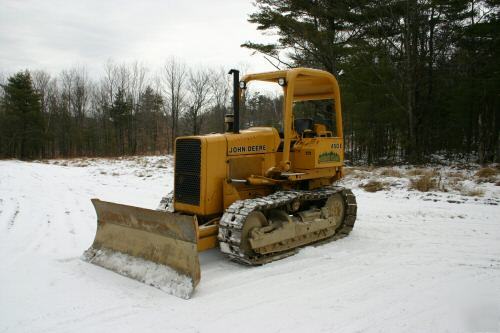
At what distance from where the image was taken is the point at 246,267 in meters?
5.28

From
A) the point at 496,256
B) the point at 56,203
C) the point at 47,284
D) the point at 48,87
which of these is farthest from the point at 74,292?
the point at 48,87

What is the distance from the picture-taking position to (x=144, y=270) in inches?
191

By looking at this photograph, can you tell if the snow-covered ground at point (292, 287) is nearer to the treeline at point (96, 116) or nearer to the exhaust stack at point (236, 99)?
the exhaust stack at point (236, 99)

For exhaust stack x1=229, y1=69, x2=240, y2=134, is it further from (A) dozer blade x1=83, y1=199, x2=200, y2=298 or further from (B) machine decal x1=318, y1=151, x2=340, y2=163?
(A) dozer blade x1=83, y1=199, x2=200, y2=298

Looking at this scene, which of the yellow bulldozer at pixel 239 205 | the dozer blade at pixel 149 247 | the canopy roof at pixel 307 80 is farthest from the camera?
the canopy roof at pixel 307 80

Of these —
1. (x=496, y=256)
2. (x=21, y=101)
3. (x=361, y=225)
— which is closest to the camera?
(x=496, y=256)

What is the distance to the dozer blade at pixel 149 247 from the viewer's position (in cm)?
452

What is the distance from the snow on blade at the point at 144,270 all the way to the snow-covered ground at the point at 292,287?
0.09 meters

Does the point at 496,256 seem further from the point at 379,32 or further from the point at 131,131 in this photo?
the point at 131,131

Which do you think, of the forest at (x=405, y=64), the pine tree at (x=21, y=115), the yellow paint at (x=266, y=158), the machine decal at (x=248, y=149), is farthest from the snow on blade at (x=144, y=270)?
the pine tree at (x=21, y=115)

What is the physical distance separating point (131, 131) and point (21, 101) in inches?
514

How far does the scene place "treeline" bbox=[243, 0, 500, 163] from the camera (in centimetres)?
1931

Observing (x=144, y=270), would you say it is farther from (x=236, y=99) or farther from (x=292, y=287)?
(x=236, y=99)

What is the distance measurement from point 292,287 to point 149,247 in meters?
1.92
